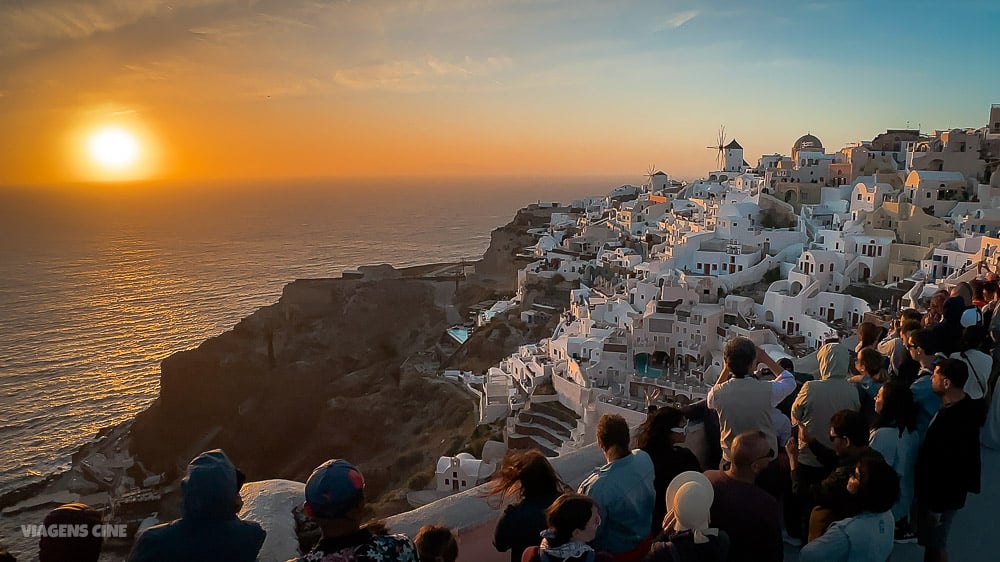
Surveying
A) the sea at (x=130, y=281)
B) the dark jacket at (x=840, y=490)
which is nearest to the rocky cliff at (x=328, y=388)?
the sea at (x=130, y=281)

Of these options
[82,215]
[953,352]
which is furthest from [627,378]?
[82,215]

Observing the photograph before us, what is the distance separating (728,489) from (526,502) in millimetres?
925

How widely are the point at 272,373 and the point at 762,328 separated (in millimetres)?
23878

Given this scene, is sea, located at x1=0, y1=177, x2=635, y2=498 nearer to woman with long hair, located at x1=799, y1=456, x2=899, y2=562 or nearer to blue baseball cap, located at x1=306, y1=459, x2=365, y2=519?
blue baseball cap, located at x1=306, y1=459, x2=365, y2=519

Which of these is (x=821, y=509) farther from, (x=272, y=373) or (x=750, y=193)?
→ (x=272, y=373)

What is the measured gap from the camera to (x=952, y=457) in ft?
11.8

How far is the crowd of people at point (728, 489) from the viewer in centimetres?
248

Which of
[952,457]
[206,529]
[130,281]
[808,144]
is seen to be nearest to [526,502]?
[206,529]

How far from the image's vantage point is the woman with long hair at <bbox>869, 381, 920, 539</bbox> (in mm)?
3525

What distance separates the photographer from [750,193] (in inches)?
1206

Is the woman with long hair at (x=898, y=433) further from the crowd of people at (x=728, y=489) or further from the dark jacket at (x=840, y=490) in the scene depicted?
the dark jacket at (x=840, y=490)

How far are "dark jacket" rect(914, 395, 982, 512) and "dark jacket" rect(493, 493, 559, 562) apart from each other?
2.36 meters

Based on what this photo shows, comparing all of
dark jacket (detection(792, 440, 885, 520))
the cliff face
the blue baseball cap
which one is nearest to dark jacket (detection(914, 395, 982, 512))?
dark jacket (detection(792, 440, 885, 520))

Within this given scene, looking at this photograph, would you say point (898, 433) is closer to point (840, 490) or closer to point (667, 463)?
point (840, 490)
